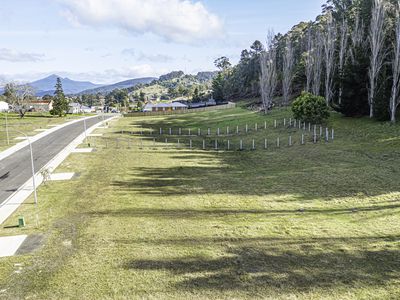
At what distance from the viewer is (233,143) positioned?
39594 millimetres

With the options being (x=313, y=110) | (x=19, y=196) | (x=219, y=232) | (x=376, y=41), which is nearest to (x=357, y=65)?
(x=376, y=41)

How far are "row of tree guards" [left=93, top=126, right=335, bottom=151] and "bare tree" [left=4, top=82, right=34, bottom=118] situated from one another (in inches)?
1864

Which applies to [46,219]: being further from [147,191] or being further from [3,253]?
[147,191]

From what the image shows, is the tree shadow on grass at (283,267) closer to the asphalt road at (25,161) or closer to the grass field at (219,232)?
the grass field at (219,232)

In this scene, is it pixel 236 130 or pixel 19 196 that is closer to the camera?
pixel 19 196

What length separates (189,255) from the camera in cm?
1226

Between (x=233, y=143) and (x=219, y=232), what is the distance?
25.9 m

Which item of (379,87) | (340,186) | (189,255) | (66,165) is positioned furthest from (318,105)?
(189,255)

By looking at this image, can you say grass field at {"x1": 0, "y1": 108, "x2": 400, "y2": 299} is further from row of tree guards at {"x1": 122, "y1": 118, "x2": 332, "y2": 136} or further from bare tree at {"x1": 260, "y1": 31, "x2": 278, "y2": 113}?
bare tree at {"x1": 260, "y1": 31, "x2": 278, "y2": 113}

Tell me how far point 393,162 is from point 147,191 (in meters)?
17.3

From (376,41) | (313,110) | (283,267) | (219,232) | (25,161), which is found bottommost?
(283,267)

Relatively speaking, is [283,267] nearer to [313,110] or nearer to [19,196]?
[19,196]

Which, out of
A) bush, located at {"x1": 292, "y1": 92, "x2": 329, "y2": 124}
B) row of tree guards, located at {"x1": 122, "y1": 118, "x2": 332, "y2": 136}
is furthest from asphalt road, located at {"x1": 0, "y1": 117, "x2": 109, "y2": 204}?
bush, located at {"x1": 292, "y1": 92, "x2": 329, "y2": 124}

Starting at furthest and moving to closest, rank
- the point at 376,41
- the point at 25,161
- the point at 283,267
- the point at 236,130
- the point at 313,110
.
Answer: the point at 236,130 → the point at 313,110 → the point at 376,41 → the point at 25,161 → the point at 283,267
